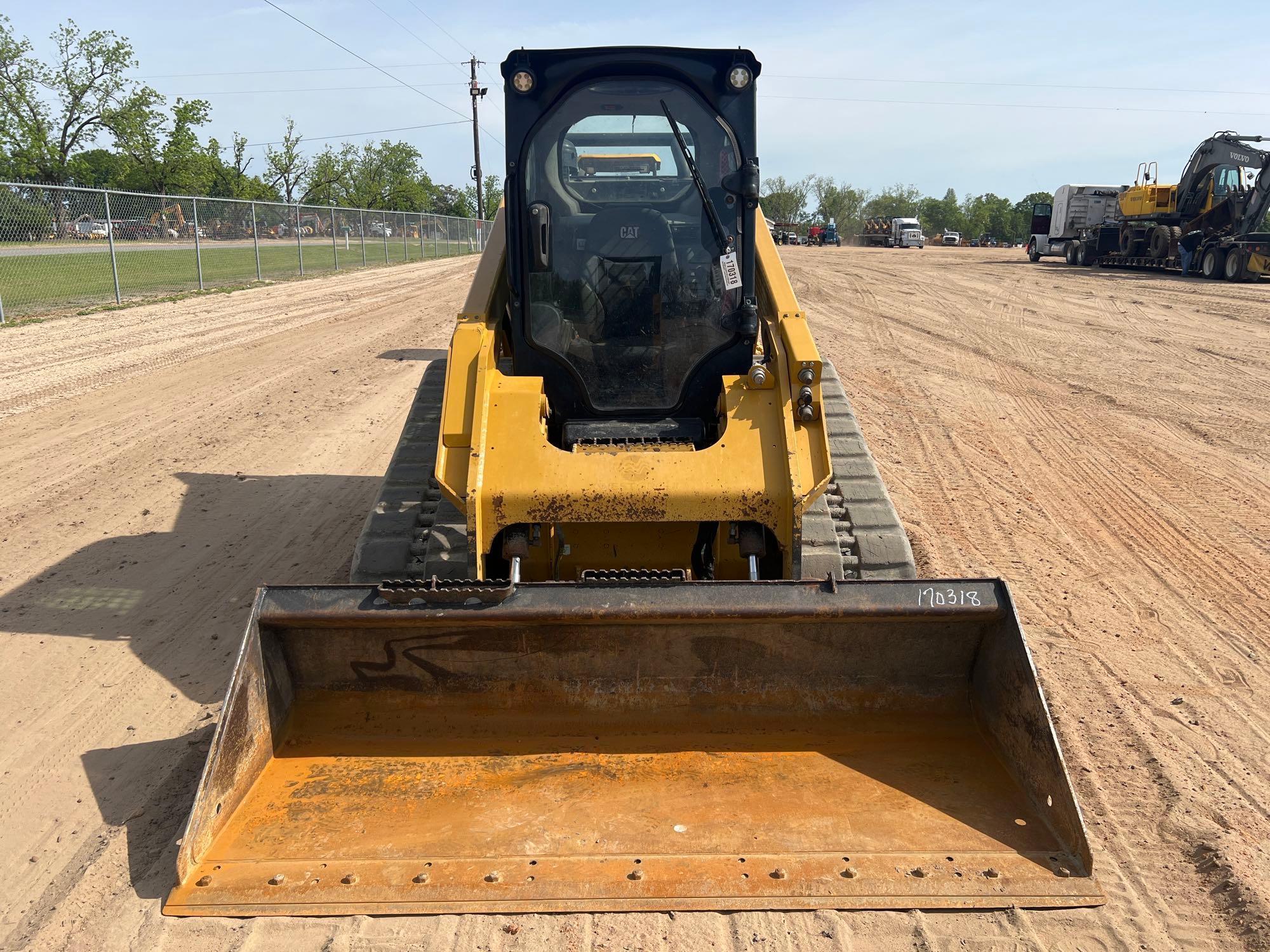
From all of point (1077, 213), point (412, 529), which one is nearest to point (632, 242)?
point (412, 529)

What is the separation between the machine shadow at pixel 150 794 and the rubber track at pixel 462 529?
39.9 inches

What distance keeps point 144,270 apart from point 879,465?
2105 centimetres

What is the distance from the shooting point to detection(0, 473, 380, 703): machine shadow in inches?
193

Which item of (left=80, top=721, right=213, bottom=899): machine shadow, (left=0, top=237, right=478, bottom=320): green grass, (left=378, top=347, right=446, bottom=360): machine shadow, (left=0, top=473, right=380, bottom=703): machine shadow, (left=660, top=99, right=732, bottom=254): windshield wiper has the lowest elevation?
(left=80, top=721, right=213, bottom=899): machine shadow

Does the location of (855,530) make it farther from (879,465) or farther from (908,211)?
(908,211)

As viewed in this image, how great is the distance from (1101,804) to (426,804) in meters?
2.41

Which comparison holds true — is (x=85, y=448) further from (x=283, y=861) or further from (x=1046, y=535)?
(x=1046, y=535)

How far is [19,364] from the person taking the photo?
462 inches

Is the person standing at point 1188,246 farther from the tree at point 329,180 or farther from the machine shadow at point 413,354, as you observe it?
the tree at point 329,180

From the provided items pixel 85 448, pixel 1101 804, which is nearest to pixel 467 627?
pixel 1101 804

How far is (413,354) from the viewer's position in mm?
13922

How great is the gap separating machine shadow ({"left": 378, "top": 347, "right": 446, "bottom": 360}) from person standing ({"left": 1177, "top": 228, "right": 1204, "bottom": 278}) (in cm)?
2152

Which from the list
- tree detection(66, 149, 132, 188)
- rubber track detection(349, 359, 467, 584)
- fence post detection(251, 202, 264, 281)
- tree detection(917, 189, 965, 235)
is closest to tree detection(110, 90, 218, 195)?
tree detection(66, 149, 132, 188)

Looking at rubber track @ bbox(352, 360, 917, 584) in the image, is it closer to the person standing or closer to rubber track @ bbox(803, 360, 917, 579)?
rubber track @ bbox(803, 360, 917, 579)
